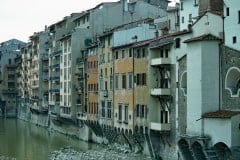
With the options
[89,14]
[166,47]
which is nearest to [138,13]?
[89,14]

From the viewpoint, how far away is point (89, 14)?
227 feet

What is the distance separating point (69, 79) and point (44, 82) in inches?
976

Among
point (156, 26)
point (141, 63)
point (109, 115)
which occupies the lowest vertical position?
point (109, 115)

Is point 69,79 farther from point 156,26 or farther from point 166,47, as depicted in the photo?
point 166,47

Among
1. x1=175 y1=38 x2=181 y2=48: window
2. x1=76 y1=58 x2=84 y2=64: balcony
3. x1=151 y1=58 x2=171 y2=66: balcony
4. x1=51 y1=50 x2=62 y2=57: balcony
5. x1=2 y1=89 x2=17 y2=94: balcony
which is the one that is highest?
x1=51 y1=50 x2=62 y2=57: balcony

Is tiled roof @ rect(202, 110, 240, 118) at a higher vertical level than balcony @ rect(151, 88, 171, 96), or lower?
lower

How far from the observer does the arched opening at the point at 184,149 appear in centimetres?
3897

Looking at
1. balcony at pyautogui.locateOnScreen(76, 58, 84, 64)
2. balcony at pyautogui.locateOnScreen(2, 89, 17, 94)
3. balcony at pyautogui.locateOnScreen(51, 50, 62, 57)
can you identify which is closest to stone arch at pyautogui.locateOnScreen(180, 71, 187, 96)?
balcony at pyautogui.locateOnScreen(76, 58, 84, 64)

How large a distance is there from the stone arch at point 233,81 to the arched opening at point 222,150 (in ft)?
11.1

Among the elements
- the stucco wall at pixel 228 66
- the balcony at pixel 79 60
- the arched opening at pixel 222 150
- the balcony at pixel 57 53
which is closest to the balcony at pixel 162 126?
the stucco wall at pixel 228 66

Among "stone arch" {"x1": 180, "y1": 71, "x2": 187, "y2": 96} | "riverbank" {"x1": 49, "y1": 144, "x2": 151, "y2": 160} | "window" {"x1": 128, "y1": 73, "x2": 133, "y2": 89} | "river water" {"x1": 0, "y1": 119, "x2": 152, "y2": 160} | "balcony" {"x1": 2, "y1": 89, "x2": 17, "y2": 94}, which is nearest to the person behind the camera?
"stone arch" {"x1": 180, "y1": 71, "x2": 187, "y2": 96}

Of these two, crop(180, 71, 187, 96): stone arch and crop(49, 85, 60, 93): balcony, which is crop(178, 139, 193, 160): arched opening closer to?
crop(180, 71, 187, 96): stone arch

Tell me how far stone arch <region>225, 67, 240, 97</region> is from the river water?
40.1 ft

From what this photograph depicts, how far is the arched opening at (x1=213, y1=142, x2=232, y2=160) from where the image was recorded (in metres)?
34.1
